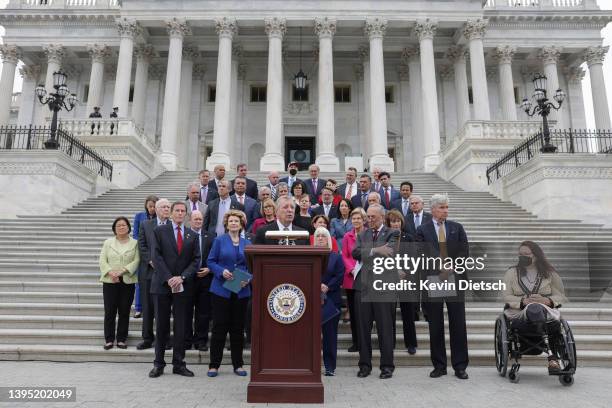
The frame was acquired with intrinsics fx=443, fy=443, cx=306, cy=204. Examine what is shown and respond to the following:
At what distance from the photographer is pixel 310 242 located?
Answer: 6.43m

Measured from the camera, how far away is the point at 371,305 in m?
6.00

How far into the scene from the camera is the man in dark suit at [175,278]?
5.80m

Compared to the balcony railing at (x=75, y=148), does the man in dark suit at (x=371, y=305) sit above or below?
below

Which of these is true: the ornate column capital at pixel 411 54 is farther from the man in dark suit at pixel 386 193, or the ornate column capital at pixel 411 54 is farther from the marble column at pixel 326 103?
the man in dark suit at pixel 386 193

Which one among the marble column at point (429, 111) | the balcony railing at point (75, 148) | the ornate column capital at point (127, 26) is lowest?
the balcony railing at point (75, 148)

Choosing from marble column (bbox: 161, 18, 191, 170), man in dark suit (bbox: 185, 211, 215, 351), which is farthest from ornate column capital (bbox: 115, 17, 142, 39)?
man in dark suit (bbox: 185, 211, 215, 351)

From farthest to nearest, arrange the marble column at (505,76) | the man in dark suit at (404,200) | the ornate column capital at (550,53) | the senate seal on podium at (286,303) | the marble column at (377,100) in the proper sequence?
the ornate column capital at (550,53) < the marble column at (505,76) < the marble column at (377,100) < the man in dark suit at (404,200) < the senate seal on podium at (286,303)

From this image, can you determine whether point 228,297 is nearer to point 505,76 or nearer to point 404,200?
point 404,200

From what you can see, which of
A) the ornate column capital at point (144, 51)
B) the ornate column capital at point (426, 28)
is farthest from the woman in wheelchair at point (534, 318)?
the ornate column capital at point (144, 51)

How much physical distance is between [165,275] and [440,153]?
893 inches

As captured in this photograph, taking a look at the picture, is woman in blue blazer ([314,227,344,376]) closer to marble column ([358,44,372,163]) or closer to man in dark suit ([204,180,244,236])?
man in dark suit ([204,180,244,236])

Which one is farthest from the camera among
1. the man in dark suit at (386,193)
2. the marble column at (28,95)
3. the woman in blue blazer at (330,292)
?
the marble column at (28,95)

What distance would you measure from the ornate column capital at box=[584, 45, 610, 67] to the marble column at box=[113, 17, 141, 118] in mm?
30591

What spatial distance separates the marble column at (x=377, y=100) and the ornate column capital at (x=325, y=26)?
2.11 meters
